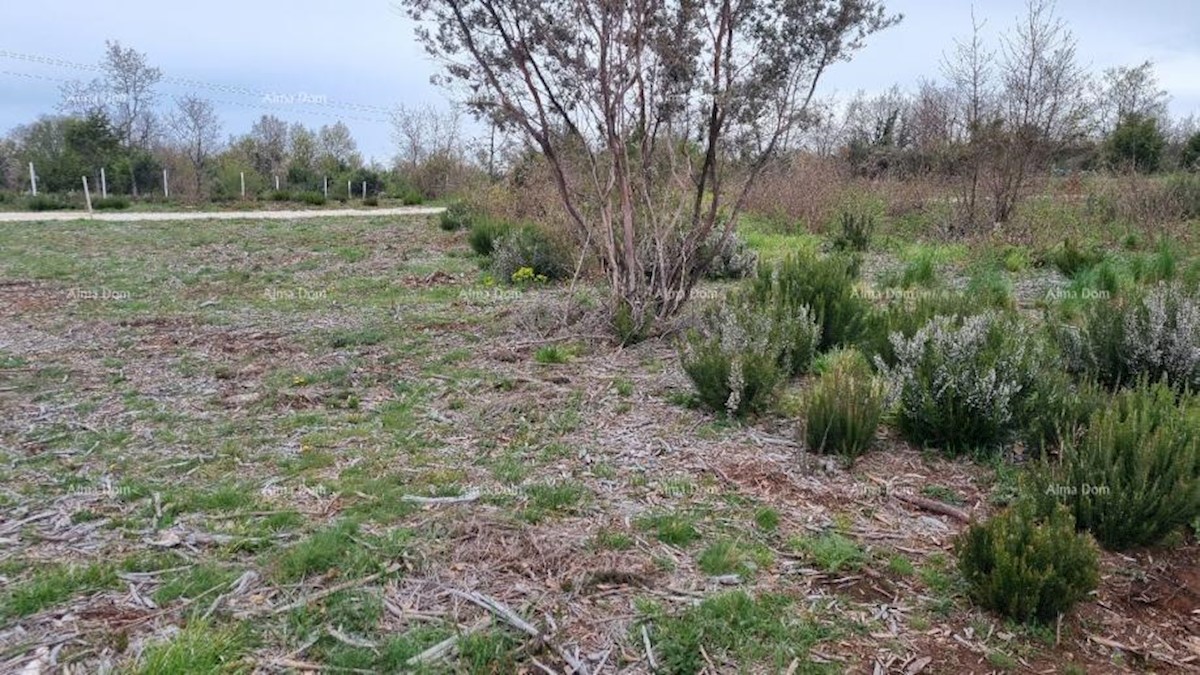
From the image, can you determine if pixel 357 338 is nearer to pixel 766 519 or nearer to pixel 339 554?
pixel 339 554

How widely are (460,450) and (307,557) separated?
123 cm

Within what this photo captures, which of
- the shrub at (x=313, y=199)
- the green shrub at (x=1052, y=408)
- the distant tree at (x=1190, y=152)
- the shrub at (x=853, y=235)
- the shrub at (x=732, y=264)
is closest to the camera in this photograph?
the green shrub at (x=1052, y=408)

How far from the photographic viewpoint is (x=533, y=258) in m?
9.21

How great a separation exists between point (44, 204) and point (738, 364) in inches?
985

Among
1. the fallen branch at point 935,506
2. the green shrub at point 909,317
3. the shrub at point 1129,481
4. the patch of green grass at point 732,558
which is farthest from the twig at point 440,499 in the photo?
the green shrub at point 909,317

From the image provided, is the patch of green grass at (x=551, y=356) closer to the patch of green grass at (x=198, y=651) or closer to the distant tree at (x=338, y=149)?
the patch of green grass at (x=198, y=651)

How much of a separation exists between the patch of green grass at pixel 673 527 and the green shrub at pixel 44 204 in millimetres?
25445

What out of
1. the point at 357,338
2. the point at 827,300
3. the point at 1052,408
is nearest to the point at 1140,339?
the point at 1052,408

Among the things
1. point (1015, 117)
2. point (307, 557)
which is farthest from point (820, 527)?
point (1015, 117)

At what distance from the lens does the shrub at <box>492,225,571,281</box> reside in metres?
9.02

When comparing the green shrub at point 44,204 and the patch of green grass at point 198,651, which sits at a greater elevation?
the green shrub at point 44,204

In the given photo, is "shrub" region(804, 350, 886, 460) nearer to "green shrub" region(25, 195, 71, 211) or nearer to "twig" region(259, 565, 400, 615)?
"twig" region(259, 565, 400, 615)

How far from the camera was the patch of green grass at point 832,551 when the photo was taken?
2.75 metres

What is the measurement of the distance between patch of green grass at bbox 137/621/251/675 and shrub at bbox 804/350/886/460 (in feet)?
8.57
